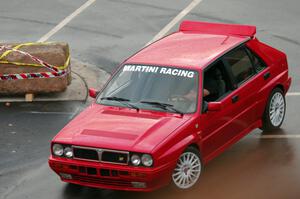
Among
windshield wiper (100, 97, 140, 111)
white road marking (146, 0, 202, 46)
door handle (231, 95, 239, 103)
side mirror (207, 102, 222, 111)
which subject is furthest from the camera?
white road marking (146, 0, 202, 46)

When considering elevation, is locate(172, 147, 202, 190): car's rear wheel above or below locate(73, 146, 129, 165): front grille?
below

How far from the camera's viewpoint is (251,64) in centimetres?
1302

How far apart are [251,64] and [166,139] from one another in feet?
9.06

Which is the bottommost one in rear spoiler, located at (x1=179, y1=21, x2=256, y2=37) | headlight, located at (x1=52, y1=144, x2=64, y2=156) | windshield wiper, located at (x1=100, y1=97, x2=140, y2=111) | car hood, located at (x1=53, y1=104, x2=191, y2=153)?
headlight, located at (x1=52, y1=144, x2=64, y2=156)

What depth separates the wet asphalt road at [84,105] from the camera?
38.3ft

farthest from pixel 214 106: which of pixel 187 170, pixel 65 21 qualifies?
pixel 65 21

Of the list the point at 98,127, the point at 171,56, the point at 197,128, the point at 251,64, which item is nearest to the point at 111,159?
the point at 98,127

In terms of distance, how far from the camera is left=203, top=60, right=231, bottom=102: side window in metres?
12.0

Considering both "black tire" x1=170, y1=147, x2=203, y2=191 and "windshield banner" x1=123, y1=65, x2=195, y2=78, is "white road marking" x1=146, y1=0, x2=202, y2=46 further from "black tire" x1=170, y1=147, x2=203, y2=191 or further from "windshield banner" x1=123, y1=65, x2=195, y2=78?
"black tire" x1=170, y1=147, x2=203, y2=191

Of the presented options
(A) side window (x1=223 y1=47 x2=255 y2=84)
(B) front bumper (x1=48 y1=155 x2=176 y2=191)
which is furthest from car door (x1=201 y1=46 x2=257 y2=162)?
(B) front bumper (x1=48 y1=155 x2=176 y2=191)

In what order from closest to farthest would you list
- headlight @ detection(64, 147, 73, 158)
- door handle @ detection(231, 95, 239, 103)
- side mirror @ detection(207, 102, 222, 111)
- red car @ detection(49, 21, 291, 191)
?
red car @ detection(49, 21, 291, 191) < headlight @ detection(64, 147, 73, 158) < side mirror @ detection(207, 102, 222, 111) < door handle @ detection(231, 95, 239, 103)

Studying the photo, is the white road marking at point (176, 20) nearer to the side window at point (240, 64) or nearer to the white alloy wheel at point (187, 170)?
the side window at point (240, 64)

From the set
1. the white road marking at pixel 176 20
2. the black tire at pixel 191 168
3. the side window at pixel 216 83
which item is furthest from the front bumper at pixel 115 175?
the white road marking at pixel 176 20

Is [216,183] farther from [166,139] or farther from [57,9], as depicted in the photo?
[57,9]
